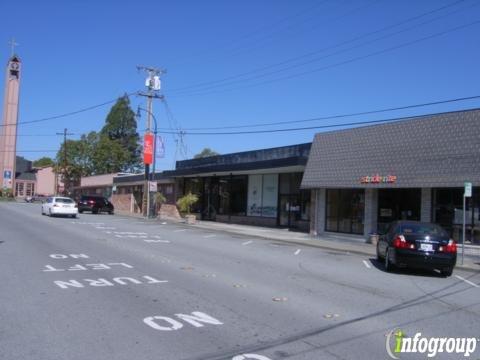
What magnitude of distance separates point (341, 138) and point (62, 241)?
14621 mm

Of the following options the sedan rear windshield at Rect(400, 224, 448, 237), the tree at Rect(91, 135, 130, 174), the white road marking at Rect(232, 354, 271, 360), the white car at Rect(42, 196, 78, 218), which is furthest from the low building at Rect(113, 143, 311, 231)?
the tree at Rect(91, 135, 130, 174)

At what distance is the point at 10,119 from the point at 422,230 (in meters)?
94.9

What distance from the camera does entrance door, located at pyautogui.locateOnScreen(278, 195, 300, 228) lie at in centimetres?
3269

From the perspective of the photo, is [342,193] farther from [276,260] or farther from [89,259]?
[89,259]

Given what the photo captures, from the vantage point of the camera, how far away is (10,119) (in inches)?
3812

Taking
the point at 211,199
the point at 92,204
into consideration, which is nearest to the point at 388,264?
the point at 211,199

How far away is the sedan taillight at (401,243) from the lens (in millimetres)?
14344

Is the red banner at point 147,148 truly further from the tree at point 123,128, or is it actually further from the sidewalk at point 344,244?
the tree at point 123,128

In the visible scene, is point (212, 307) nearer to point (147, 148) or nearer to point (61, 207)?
point (61, 207)

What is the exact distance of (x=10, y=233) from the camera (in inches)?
862

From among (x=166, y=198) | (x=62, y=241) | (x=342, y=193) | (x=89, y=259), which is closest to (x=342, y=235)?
(x=342, y=193)

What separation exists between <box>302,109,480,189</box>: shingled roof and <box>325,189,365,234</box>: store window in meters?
1.10

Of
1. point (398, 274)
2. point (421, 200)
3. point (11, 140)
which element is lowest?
point (398, 274)

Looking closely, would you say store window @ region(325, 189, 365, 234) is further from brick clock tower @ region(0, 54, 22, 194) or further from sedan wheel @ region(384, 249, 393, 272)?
brick clock tower @ region(0, 54, 22, 194)
